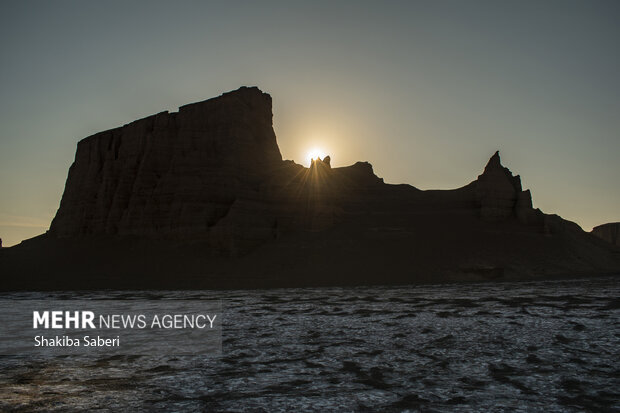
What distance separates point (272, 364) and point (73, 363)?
16.7ft

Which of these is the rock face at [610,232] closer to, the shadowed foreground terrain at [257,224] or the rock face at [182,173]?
the shadowed foreground terrain at [257,224]

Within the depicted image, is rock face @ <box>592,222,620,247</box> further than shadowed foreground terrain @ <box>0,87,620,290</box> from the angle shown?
Yes

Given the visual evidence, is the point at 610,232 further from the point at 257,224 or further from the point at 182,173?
the point at 182,173

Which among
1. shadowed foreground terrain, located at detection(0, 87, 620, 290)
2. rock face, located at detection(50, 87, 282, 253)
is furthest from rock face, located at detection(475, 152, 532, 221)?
rock face, located at detection(50, 87, 282, 253)

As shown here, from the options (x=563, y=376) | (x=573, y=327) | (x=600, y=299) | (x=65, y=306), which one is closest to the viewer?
(x=563, y=376)

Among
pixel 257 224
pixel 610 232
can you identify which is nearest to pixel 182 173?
pixel 257 224

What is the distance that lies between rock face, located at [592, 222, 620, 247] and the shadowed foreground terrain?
52345mm

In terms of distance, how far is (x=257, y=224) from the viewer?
196 ft

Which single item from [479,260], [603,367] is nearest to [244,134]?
[479,260]

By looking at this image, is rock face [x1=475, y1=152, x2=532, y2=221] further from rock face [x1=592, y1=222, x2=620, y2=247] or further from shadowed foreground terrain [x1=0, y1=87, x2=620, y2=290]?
rock face [x1=592, y1=222, x2=620, y2=247]

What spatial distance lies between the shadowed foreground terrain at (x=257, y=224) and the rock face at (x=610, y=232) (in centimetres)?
5235

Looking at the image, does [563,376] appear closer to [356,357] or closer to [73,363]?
[356,357]

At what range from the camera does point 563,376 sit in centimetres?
1046

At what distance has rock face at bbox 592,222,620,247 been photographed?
11738 cm
